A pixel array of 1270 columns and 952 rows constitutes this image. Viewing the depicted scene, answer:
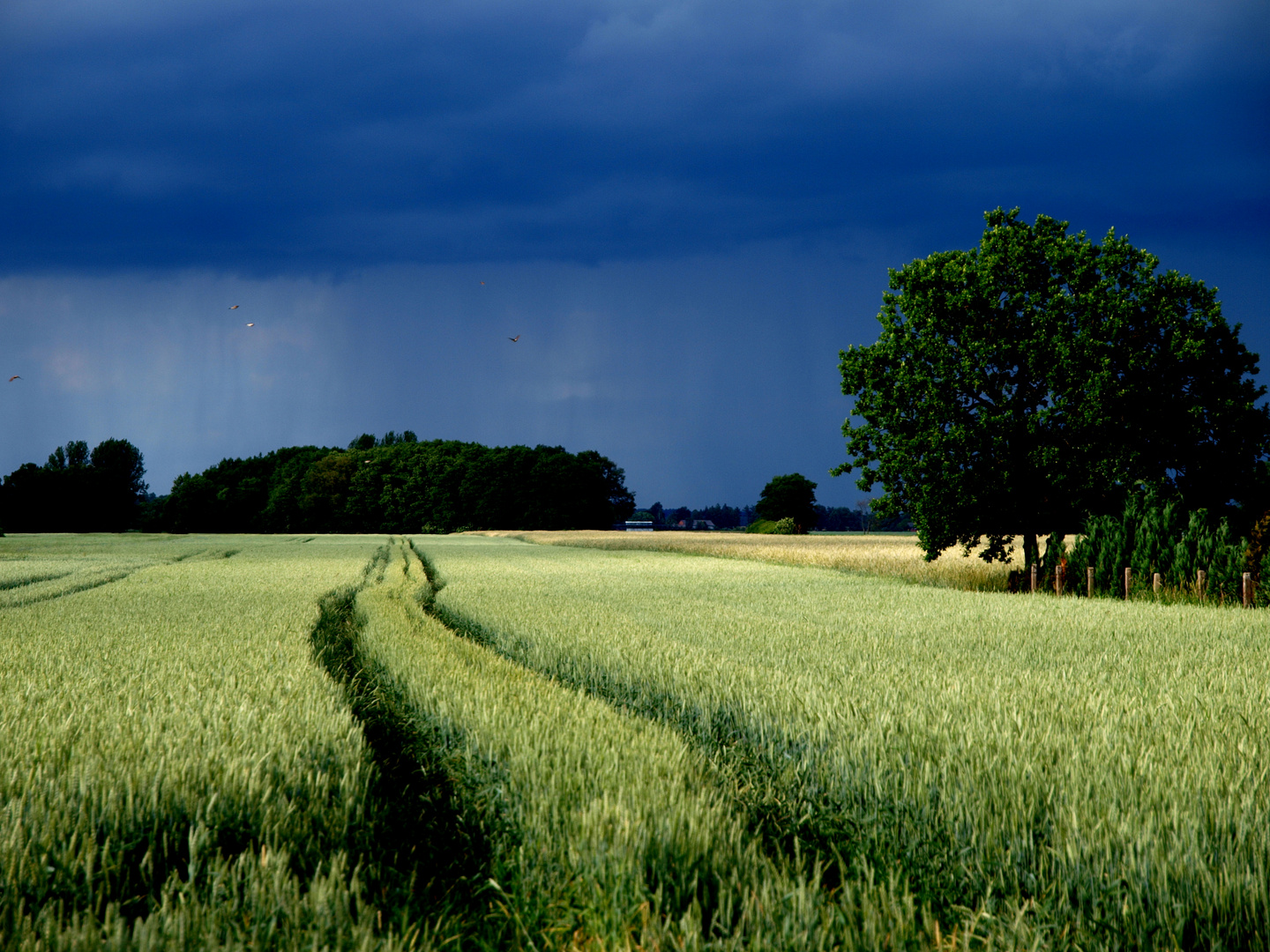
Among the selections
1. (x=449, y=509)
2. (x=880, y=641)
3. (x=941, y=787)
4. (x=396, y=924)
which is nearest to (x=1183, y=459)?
(x=880, y=641)

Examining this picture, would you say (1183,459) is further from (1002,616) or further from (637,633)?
(637,633)

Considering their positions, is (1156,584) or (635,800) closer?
(635,800)

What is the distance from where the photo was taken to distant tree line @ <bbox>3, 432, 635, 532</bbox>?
9862 cm

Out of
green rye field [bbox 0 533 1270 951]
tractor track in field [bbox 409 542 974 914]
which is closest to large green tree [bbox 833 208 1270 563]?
green rye field [bbox 0 533 1270 951]

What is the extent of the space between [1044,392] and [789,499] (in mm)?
105763

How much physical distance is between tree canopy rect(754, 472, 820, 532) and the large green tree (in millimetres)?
102516

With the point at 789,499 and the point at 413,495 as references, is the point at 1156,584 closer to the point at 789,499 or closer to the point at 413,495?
the point at 413,495

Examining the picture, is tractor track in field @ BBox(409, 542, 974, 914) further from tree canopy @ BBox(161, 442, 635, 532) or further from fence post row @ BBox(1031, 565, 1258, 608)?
tree canopy @ BBox(161, 442, 635, 532)

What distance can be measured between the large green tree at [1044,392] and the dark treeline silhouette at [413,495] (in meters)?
85.4

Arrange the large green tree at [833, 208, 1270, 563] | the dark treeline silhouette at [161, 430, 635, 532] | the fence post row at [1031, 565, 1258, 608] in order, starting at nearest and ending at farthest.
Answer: the fence post row at [1031, 565, 1258, 608]
the large green tree at [833, 208, 1270, 563]
the dark treeline silhouette at [161, 430, 635, 532]

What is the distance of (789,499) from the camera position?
124875 mm

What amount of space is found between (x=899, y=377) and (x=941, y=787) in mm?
18315

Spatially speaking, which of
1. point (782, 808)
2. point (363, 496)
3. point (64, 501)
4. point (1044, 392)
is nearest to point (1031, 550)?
point (1044, 392)

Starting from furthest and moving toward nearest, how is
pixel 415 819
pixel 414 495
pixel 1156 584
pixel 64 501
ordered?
pixel 414 495, pixel 64 501, pixel 1156 584, pixel 415 819
